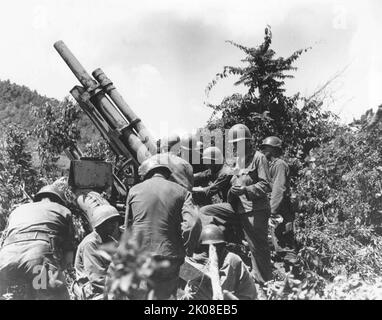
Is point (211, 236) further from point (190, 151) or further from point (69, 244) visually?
point (190, 151)

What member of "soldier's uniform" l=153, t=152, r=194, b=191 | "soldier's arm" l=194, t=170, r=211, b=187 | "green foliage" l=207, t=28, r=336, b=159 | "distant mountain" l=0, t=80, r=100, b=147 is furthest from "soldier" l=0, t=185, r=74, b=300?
"distant mountain" l=0, t=80, r=100, b=147

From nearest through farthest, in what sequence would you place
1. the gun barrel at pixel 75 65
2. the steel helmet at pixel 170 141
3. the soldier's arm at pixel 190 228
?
the soldier's arm at pixel 190 228
the steel helmet at pixel 170 141
the gun barrel at pixel 75 65

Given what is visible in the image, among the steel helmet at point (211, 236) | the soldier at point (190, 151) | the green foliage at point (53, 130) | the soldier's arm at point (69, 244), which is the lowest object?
the steel helmet at point (211, 236)

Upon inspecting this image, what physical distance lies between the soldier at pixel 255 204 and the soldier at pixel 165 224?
1.41 metres

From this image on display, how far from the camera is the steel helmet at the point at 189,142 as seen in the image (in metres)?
6.88

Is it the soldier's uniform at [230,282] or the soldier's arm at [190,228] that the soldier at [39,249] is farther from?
the soldier's arm at [190,228]

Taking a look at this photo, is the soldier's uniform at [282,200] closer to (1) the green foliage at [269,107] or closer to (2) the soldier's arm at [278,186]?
(2) the soldier's arm at [278,186]

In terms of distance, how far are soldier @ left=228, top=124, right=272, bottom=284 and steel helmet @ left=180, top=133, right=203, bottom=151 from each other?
97 cm

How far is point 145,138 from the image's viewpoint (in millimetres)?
7371

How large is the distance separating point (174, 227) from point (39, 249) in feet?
5.62

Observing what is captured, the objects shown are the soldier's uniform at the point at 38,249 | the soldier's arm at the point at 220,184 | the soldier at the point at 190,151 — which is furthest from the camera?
the soldier at the point at 190,151

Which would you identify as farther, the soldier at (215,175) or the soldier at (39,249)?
the soldier at (215,175)

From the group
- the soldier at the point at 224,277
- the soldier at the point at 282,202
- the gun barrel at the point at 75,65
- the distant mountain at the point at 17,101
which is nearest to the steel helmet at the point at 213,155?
the soldier at the point at 282,202

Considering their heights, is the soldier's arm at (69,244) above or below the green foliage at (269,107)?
below
